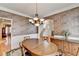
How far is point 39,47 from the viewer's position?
2.16 metres

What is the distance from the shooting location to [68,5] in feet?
7.04

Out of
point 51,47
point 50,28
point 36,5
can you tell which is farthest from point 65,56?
point 36,5

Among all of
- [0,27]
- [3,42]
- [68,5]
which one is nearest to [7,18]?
[0,27]

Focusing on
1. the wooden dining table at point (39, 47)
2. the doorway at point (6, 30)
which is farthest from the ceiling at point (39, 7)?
the wooden dining table at point (39, 47)

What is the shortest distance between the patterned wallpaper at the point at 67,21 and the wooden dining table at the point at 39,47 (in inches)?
12.5

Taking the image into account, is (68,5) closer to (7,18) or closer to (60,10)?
(60,10)

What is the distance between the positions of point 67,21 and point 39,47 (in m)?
0.73

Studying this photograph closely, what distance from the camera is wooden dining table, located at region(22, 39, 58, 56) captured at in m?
2.10

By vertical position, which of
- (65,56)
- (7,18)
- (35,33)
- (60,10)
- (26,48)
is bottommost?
(65,56)

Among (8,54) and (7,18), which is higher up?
(7,18)

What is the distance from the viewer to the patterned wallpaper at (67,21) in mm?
2115

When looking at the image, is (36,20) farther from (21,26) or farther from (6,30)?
(6,30)

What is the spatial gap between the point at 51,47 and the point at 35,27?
48cm

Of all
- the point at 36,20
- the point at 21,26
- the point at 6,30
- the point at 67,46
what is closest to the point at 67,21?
the point at 67,46
